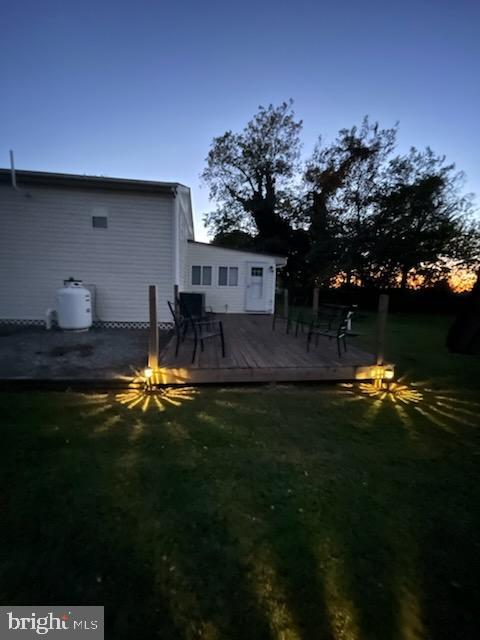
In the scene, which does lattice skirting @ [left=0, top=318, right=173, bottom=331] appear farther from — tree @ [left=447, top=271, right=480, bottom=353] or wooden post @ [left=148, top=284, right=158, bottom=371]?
tree @ [left=447, top=271, right=480, bottom=353]

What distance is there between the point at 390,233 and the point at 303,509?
16740mm

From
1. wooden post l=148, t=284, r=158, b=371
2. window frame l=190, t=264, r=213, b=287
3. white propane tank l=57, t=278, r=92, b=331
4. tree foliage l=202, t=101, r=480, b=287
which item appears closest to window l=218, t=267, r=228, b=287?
window frame l=190, t=264, r=213, b=287

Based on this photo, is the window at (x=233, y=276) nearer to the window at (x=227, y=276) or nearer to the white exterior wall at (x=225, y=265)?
the window at (x=227, y=276)

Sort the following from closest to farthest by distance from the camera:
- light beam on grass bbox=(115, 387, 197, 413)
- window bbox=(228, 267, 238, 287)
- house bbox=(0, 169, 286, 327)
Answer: light beam on grass bbox=(115, 387, 197, 413) < house bbox=(0, 169, 286, 327) < window bbox=(228, 267, 238, 287)

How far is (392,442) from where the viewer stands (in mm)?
2797

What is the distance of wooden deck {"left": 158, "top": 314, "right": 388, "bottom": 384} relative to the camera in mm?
3990

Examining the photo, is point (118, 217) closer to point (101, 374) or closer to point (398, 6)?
point (101, 374)

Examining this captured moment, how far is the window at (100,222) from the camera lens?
7156mm

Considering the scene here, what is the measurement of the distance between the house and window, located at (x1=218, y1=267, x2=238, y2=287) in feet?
12.4

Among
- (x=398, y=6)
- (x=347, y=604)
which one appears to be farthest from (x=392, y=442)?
(x=398, y=6)

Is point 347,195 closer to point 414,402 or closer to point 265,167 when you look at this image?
point 265,167

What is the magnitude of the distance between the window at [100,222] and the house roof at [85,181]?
751mm

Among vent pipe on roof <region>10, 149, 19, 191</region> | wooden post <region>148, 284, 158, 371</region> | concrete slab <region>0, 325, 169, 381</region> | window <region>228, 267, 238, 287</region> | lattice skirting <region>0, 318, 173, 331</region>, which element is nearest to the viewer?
wooden post <region>148, 284, 158, 371</region>

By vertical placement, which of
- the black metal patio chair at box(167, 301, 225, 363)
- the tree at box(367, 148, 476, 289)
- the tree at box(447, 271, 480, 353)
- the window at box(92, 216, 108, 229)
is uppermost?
the tree at box(367, 148, 476, 289)
